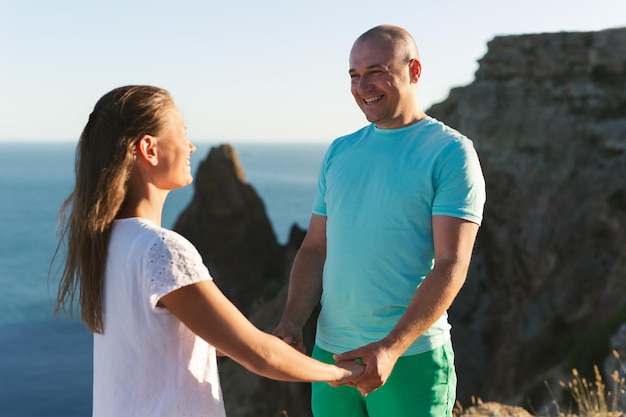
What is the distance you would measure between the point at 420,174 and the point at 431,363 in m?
0.81

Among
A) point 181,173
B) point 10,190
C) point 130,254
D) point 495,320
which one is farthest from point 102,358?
point 10,190

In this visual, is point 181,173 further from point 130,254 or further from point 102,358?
point 102,358

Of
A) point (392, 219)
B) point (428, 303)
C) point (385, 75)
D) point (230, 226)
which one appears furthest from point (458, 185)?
point (230, 226)

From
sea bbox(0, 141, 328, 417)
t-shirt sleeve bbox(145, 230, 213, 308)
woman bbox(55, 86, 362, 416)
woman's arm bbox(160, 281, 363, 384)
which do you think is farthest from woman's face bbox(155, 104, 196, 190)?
sea bbox(0, 141, 328, 417)

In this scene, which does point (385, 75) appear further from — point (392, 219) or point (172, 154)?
point (172, 154)

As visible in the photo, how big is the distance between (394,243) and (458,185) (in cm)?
37

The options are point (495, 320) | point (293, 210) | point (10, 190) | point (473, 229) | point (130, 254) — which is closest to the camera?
point (130, 254)

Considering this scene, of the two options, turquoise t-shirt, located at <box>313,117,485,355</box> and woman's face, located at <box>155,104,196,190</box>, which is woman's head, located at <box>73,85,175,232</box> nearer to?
woman's face, located at <box>155,104,196,190</box>

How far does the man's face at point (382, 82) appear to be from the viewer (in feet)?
11.3

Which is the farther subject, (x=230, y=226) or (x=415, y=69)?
(x=230, y=226)

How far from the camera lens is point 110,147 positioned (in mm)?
2457

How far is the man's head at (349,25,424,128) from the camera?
136 inches

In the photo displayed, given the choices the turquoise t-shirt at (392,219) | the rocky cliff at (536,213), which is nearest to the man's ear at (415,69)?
the turquoise t-shirt at (392,219)

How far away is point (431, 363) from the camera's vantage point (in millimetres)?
3320
